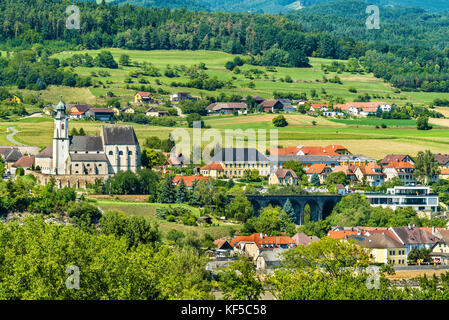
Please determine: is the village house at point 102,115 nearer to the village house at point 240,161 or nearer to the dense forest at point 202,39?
the village house at point 240,161

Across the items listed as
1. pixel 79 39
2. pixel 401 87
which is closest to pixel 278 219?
pixel 401 87

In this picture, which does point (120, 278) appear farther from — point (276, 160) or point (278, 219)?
point (276, 160)

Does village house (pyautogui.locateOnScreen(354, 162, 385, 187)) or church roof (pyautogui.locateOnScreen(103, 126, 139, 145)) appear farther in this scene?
village house (pyautogui.locateOnScreen(354, 162, 385, 187))

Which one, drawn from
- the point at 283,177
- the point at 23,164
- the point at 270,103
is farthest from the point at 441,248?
the point at 270,103

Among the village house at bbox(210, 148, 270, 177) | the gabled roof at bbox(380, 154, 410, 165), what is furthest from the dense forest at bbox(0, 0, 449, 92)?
the village house at bbox(210, 148, 270, 177)

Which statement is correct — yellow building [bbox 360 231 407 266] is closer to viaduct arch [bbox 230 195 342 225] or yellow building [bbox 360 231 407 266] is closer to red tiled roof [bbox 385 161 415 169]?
viaduct arch [bbox 230 195 342 225]

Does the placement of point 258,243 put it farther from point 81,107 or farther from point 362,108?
point 362,108

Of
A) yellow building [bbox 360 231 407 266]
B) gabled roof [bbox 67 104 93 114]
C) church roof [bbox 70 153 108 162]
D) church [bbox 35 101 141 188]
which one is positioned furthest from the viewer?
gabled roof [bbox 67 104 93 114]
